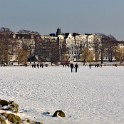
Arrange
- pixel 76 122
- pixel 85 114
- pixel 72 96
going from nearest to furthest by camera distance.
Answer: pixel 76 122 → pixel 85 114 → pixel 72 96

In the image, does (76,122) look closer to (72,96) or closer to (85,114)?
(85,114)

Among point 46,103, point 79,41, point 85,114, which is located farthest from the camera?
point 79,41

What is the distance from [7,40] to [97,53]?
31482 millimetres

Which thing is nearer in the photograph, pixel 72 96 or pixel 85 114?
pixel 85 114

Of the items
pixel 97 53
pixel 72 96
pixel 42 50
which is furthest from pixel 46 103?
pixel 97 53

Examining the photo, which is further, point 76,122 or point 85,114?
point 85,114

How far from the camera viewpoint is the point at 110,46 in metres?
120

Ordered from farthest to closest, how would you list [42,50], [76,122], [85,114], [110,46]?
1. [110,46]
2. [42,50]
3. [85,114]
4. [76,122]

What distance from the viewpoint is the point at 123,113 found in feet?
39.7

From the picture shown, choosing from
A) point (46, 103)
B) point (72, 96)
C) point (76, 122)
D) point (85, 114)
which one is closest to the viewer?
point (76, 122)

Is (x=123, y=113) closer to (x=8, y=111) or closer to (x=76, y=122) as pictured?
(x=76, y=122)

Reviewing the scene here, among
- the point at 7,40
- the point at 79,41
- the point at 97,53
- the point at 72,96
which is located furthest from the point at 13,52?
the point at 72,96

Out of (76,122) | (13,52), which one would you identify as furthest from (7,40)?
(76,122)

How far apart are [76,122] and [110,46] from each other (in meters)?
110
